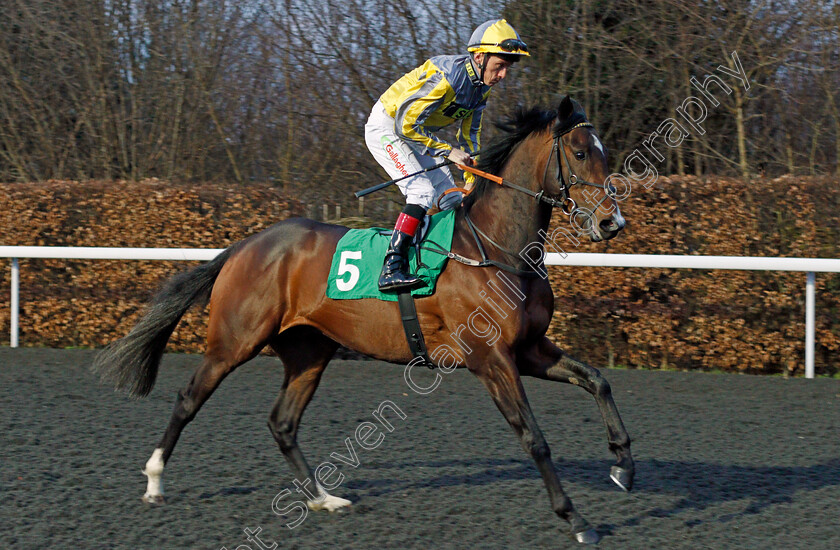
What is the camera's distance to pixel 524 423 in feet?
11.1

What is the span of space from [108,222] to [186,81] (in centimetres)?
335

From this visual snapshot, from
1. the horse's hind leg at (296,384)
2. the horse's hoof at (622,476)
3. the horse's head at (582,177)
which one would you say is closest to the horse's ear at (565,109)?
the horse's head at (582,177)

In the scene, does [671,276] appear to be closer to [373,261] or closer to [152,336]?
[373,261]

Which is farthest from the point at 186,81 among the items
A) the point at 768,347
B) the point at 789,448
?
the point at 789,448

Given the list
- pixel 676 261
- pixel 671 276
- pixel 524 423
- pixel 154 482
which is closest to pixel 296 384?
pixel 154 482

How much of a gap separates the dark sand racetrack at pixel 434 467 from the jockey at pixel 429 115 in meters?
1.06

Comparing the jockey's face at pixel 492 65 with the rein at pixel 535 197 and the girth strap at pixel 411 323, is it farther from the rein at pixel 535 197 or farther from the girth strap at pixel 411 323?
the girth strap at pixel 411 323

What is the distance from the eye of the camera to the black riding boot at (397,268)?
3.68 meters

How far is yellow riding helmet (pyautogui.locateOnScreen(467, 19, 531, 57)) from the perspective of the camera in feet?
12.0

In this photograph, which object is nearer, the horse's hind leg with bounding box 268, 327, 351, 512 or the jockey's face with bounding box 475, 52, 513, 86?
the jockey's face with bounding box 475, 52, 513, 86

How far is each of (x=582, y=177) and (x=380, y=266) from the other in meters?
0.99

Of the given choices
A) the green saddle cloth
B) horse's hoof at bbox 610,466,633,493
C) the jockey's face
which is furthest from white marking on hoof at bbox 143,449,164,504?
the jockey's face

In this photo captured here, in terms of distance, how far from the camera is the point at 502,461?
4387 mm

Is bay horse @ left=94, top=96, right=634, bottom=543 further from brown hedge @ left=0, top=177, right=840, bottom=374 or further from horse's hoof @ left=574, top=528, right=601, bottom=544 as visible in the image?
brown hedge @ left=0, top=177, right=840, bottom=374
